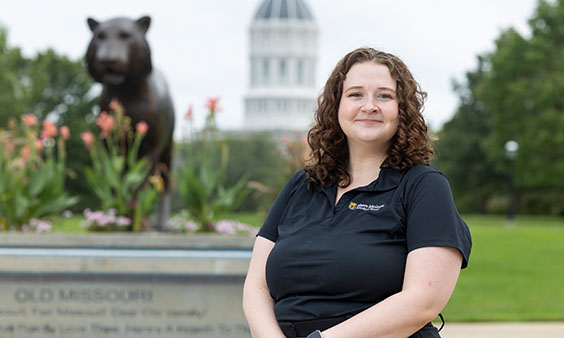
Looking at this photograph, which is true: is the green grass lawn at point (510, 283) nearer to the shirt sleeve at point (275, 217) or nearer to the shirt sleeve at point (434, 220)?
the shirt sleeve at point (275, 217)

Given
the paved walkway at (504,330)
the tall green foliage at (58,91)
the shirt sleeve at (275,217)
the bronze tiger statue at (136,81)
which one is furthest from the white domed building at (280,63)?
the shirt sleeve at (275,217)

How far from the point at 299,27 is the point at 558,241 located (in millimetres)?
91357

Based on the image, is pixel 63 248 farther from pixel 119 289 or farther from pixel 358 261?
pixel 358 261

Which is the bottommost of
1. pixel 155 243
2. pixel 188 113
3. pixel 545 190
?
pixel 545 190

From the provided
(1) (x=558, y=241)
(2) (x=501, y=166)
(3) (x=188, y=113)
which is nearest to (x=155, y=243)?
(3) (x=188, y=113)

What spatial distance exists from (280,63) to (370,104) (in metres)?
106

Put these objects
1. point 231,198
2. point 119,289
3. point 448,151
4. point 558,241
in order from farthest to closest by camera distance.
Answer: point 448,151 → point 558,241 → point 231,198 → point 119,289

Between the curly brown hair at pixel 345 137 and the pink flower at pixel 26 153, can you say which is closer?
the curly brown hair at pixel 345 137

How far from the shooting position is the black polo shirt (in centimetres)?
207

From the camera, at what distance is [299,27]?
347 ft

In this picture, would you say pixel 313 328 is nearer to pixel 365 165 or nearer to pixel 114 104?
pixel 365 165

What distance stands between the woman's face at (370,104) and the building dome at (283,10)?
106 m

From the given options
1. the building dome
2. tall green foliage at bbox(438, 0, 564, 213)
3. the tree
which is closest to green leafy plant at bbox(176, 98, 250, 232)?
tall green foliage at bbox(438, 0, 564, 213)

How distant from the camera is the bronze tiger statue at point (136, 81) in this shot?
6191 millimetres
